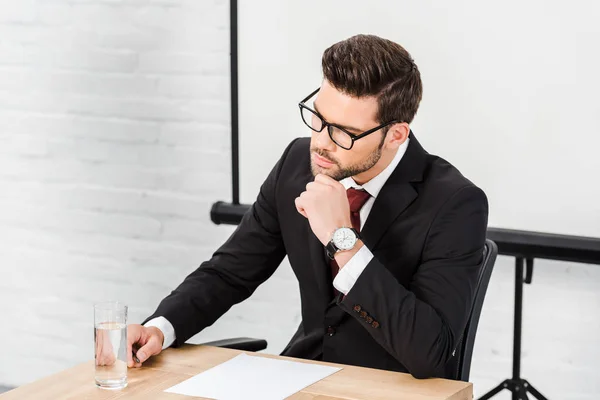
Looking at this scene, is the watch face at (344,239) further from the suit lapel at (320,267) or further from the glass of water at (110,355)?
the glass of water at (110,355)

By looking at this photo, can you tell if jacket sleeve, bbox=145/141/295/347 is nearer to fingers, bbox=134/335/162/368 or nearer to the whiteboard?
fingers, bbox=134/335/162/368

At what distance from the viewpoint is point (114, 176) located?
3.28 m

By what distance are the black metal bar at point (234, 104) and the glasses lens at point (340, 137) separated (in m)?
1.18

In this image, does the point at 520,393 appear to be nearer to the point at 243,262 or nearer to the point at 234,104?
the point at 243,262

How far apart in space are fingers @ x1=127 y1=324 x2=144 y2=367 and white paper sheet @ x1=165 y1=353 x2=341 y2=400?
0.14 meters

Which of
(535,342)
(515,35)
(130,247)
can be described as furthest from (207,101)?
(535,342)

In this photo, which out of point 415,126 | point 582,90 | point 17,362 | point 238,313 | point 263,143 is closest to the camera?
point 582,90

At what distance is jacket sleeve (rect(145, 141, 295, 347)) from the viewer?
6.73 feet

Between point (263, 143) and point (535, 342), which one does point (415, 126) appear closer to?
point (263, 143)

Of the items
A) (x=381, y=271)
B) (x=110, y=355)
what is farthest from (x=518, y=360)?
(x=110, y=355)

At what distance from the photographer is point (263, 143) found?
9.71 ft

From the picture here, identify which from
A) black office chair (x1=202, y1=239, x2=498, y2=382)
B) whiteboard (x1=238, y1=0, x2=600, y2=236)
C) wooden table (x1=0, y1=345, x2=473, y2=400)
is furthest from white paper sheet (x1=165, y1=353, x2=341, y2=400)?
whiteboard (x1=238, y1=0, x2=600, y2=236)

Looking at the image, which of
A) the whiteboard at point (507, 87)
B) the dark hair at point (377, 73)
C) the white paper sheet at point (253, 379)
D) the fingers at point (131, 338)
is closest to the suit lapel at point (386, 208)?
the dark hair at point (377, 73)

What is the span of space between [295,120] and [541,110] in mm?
747
